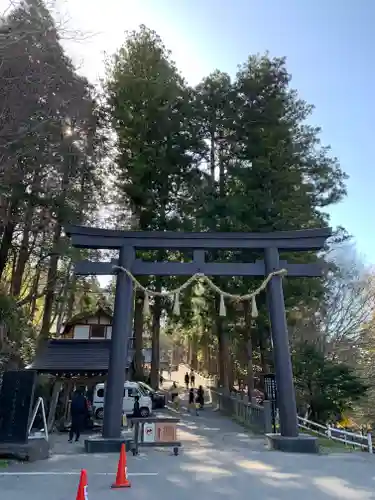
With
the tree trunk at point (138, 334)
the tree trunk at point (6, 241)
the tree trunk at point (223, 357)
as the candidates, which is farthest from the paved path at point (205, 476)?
the tree trunk at point (138, 334)

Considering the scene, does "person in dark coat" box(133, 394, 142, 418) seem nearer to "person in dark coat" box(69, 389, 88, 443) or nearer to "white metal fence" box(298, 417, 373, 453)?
"person in dark coat" box(69, 389, 88, 443)

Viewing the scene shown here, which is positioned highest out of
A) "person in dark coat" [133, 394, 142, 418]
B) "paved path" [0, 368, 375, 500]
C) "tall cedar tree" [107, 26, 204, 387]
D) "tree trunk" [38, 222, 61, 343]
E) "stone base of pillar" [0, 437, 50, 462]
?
"tall cedar tree" [107, 26, 204, 387]

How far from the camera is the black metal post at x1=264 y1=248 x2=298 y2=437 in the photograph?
9336 mm

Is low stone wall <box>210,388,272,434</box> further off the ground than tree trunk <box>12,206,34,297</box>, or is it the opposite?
tree trunk <box>12,206,34,297</box>

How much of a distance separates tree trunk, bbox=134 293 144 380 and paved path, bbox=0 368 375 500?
12995 mm

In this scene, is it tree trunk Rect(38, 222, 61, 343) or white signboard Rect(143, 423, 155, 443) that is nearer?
white signboard Rect(143, 423, 155, 443)

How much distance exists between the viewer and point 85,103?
17.5 meters

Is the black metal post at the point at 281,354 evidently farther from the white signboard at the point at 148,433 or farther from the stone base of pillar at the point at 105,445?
the stone base of pillar at the point at 105,445

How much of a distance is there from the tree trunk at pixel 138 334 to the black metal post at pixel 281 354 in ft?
42.4

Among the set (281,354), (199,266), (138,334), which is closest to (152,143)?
(138,334)

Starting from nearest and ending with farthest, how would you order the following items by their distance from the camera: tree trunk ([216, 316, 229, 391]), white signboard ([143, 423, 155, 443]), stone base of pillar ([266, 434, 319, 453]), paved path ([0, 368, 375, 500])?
paved path ([0, 368, 375, 500])
stone base of pillar ([266, 434, 319, 453])
white signboard ([143, 423, 155, 443])
tree trunk ([216, 316, 229, 391])

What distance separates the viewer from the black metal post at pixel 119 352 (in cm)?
907

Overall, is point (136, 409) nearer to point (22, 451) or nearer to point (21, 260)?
point (21, 260)

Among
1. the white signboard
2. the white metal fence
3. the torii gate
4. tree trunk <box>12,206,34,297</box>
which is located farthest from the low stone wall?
tree trunk <box>12,206,34,297</box>
